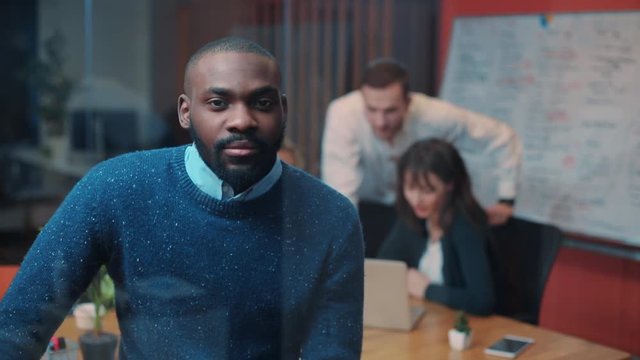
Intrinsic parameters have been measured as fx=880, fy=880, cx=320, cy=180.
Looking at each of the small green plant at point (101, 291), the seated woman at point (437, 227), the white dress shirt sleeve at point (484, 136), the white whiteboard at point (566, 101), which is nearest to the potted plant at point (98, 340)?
the small green plant at point (101, 291)

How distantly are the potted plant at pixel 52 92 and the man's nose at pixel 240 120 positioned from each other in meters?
1.84

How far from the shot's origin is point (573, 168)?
3418 millimetres

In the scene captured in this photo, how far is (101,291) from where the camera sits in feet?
4.05

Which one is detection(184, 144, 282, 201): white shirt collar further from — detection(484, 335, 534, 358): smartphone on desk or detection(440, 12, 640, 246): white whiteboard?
detection(440, 12, 640, 246): white whiteboard

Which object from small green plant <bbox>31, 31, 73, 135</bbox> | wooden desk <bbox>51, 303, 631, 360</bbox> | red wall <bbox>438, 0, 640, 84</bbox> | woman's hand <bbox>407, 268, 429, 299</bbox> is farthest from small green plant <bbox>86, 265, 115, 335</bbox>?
red wall <bbox>438, 0, 640, 84</bbox>

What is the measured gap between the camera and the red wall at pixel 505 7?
3281 millimetres

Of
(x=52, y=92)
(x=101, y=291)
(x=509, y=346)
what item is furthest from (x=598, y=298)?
(x=101, y=291)

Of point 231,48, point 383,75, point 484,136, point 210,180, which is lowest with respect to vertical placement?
point 484,136

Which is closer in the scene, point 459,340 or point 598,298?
point 459,340

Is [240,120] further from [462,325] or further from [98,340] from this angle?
[462,325]

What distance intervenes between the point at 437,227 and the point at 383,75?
61cm

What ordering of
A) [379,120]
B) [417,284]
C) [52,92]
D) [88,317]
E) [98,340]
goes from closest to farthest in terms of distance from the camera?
[88,317]
[98,340]
[417,284]
[379,120]
[52,92]

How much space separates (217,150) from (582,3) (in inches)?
106

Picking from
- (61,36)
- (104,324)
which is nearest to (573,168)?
(61,36)
